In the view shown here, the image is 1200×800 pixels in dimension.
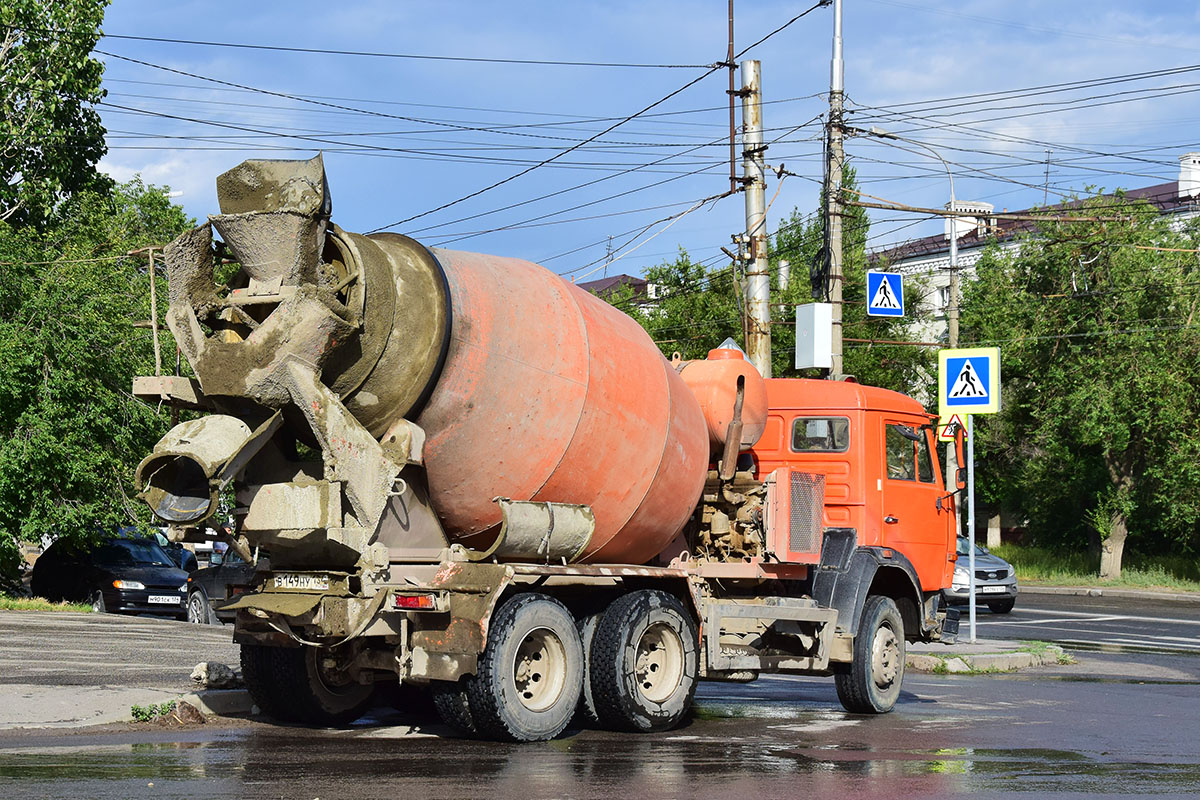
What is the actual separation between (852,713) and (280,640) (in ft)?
17.6

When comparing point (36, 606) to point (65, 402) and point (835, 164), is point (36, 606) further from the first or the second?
point (835, 164)

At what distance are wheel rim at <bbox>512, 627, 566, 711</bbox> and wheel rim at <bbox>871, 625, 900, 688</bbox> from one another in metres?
3.79

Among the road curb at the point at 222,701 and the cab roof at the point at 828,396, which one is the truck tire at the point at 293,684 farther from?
the cab roof at the point at 828,396

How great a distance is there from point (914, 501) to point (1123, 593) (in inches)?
940

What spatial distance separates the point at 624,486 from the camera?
33.2ft

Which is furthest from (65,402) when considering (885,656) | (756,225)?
(885,656)

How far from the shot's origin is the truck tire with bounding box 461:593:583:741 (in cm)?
869

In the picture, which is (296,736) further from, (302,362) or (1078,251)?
(1078,251)

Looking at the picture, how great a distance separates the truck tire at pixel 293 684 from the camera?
394 inches

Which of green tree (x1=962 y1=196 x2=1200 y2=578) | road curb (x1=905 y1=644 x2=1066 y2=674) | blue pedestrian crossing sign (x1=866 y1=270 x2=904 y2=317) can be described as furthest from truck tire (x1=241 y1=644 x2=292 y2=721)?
green tree (x1=962 y1=196 x2=1200 y2=578)

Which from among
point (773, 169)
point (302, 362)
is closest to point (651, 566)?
point (302, 362)

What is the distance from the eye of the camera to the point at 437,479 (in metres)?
9.12

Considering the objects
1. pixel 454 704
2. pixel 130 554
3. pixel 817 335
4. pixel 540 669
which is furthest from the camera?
pixel 130 554

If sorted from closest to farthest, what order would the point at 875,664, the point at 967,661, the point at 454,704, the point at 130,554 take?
the point at 454,704
the point at 875,664
the point at 967,661
the point at 130,554
